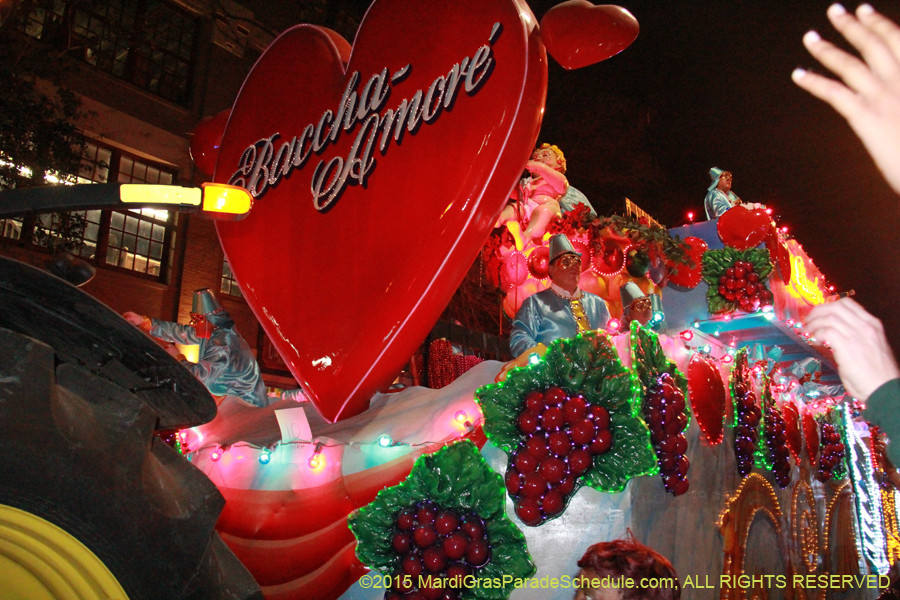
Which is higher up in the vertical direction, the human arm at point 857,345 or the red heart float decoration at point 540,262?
the red heart float decoration at point 540,262

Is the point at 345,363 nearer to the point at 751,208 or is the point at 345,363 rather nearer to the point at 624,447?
the point at 624,447

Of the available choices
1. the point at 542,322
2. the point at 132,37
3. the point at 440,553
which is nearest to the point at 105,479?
the point at 440,553

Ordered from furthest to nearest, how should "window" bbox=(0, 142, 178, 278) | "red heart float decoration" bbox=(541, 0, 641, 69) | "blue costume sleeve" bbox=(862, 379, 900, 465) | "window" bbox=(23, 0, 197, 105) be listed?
"window" bbox=(0, 142, 178, 278) < "window" bbox=(23, 0, 197, 105) < "red heart float decoration" bbox=(541, 0, 641, 69) < "blue costume sleeve" bbox=(862, 379, 900, 465)

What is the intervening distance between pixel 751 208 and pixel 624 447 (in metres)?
3.23

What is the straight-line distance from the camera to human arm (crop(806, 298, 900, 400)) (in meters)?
1.30

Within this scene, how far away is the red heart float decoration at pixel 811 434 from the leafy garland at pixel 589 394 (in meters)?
4.23

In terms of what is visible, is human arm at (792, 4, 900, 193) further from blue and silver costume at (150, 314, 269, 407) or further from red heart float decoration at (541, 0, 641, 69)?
blue and silver costume at (150, 314, 269, 407)

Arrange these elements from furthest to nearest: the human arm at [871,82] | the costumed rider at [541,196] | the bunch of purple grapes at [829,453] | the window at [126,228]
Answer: the window at [126,228]
the bunch of purple grapes at [829,453]
the costumed rider at [541,196]
the human arm at [871,82]

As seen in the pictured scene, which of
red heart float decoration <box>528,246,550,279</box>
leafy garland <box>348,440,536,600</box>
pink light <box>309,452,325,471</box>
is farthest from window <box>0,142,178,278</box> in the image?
leafy garland <box>348,440,536,600</box>

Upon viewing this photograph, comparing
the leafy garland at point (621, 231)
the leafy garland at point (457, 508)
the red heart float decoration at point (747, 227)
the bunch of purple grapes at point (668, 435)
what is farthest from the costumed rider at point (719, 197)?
the leafy garland at point (457, 508)

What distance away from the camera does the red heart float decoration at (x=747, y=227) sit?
16.6ft

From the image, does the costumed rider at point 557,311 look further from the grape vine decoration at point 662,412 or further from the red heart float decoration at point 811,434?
the red heart float decoration at point 811,434

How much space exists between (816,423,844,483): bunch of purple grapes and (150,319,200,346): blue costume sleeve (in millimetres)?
5880

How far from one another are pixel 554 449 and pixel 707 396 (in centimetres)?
156
